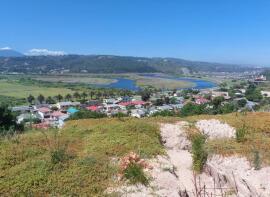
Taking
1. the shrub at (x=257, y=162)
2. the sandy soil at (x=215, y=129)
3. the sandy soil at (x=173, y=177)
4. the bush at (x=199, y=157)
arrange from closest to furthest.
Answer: the sandy soil at (x=173, y=177) < the bush at (x=199, y=157) < the shrub at (x=257, y=162) < the sandy soil at (x=215, y=129)

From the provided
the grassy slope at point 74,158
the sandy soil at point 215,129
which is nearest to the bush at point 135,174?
the grassy slope at point 74,158

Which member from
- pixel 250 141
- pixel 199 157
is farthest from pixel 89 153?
pixel 250 141

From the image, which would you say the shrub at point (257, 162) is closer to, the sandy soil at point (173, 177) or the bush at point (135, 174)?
the sandy soil at point (173, 177)

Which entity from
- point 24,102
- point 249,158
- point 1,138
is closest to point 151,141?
point 249,158

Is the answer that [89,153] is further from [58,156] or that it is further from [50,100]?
[50,100]

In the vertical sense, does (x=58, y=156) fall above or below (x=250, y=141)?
above

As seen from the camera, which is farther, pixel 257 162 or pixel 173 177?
pixel 257 162

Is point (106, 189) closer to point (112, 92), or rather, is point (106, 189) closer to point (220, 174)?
point (220, 174)
